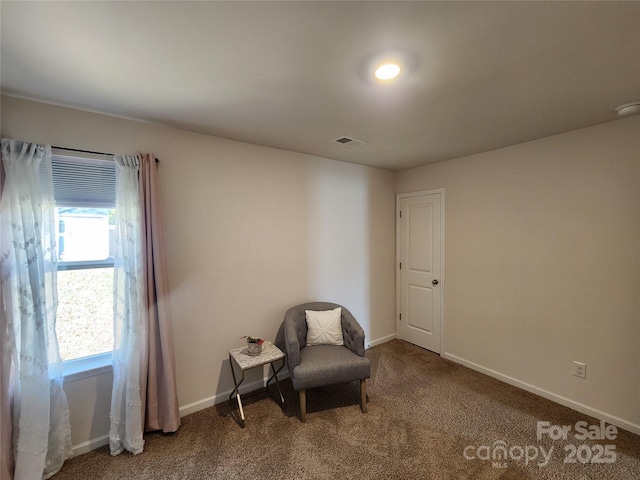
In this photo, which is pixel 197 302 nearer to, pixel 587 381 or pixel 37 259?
pixel 37 259

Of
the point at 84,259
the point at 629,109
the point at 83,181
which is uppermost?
the point at 629,109

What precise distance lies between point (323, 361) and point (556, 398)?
2.15m

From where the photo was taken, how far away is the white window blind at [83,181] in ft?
6.36

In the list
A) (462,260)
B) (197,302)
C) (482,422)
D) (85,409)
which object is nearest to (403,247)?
(462,260)

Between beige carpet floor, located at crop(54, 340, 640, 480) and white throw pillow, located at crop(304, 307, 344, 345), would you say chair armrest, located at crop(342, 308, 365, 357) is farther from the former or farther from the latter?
beige carpet floor, located at crop(54, 340, 640, 480)

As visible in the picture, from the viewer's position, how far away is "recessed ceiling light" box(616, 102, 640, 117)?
1923mm

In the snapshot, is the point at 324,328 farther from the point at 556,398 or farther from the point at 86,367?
the point at 556,398

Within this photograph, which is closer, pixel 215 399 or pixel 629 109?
pixel 629 109

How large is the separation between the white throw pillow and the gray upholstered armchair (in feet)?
0.23

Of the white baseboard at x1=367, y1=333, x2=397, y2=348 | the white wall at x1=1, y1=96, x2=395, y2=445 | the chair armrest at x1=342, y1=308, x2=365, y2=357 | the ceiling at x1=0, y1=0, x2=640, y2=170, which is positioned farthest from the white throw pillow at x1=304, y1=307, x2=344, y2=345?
the ceiling at x1=0, y1=0, x2=640, y2=170

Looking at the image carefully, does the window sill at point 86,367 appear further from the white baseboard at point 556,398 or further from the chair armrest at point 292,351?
the white baseboard at point 556,398

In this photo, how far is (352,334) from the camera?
2.72 metres

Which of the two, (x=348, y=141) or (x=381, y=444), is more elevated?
(x=348, y=141)

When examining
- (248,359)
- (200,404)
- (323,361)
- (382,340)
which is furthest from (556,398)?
(200,404)
